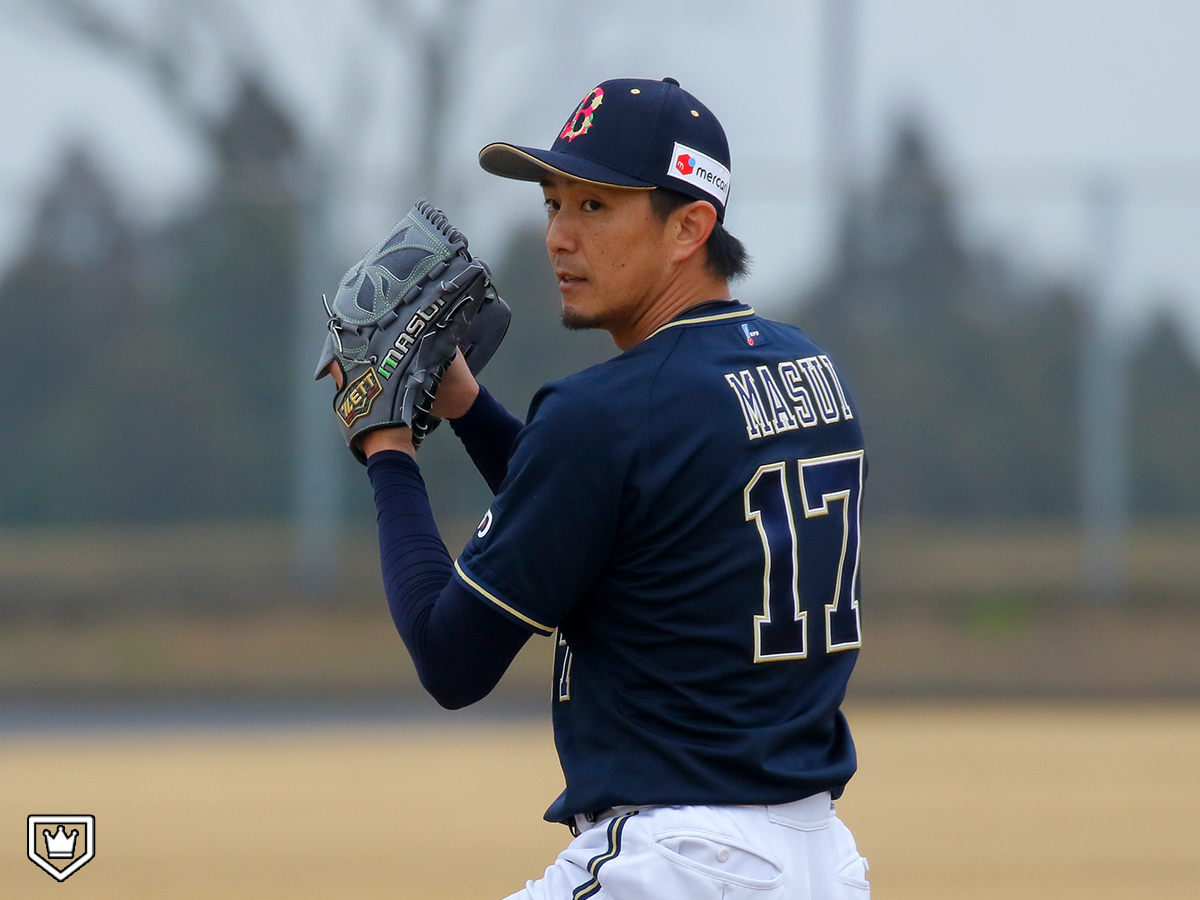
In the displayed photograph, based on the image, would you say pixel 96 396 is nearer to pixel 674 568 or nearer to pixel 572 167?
pixel 572 167

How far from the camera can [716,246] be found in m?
2.29

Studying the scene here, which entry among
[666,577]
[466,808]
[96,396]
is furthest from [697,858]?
[96,396]

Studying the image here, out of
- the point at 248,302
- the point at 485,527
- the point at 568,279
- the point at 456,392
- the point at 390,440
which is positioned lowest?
the point at 485,527

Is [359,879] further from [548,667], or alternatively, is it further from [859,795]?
[548,667]

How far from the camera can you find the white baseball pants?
201cm

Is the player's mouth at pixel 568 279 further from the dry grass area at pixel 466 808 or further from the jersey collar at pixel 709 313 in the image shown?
the dry grass area at pixel 466 808

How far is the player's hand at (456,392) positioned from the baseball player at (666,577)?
41 cm

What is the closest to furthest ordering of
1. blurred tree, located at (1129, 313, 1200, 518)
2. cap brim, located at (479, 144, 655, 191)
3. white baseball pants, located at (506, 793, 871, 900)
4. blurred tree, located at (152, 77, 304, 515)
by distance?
white baseball pants, located at (506, 793, 871, 900) → cap brim, located at (479, 144, 655, 191) → blurred tree, located at (152, 77, 304, 515) → blurred tree, located at (1129, 313, 1200, 518)

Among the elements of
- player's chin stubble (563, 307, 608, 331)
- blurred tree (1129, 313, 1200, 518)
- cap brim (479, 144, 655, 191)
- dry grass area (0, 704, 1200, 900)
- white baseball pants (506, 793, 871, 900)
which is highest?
blurred tree (1129, 313, 1200, 518)

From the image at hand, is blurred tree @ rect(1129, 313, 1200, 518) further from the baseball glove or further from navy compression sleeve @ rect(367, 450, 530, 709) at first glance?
navy compression sleeve @ rect(367, 450, 530, 709)

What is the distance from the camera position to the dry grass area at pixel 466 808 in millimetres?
4664

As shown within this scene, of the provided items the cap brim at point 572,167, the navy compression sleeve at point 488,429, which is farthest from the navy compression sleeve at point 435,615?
the cap brim at point 572,167

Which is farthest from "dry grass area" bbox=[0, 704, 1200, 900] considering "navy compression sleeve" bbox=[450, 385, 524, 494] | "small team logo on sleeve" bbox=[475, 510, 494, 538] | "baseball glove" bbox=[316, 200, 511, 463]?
"small team logo on sleeve" bbox=[475, 510, 494, 538]

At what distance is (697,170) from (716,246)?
129 millimetres
